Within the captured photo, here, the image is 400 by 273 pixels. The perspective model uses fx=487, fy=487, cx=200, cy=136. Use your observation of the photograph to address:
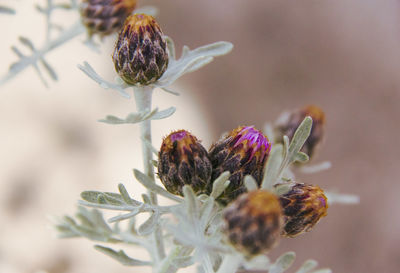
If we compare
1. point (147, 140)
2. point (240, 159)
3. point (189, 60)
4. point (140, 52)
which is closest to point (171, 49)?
point (189, 60)

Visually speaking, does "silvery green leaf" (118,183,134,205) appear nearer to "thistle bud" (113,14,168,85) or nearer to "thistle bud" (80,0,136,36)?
"thistle bud" (113,14,168,85)

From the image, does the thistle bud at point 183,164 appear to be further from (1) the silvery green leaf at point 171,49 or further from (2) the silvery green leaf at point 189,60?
(1) the silvery green leaf at point 171,49

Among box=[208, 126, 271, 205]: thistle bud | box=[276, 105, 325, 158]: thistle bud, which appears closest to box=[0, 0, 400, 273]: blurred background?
box=[276, 105, 325, 158]: thistle bud

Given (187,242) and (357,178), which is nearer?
(187,242)

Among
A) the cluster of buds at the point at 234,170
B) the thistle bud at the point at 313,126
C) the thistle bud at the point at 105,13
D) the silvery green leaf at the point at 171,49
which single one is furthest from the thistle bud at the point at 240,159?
the thistle bud at the point at 105,13

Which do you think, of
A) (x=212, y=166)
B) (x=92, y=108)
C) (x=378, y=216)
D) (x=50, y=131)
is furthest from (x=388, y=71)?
(x=212, y=166)

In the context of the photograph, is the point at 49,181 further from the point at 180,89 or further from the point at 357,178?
the point at 357,178

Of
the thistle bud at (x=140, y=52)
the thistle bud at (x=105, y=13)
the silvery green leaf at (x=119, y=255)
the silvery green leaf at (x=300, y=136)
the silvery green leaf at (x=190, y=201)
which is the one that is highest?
the thistle bud at (x=105, y=13)
